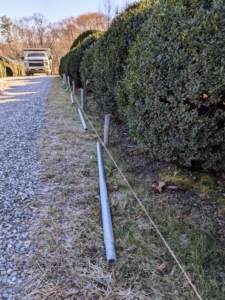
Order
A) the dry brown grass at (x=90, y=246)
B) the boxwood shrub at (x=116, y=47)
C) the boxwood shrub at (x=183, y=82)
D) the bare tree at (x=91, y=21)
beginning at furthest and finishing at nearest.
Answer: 1. the bare tree at (x=91, y=21)
2. the boxwood shrub at (x=116, y=47)
3. the boxwood shrub at (x=183, y=82)
4. the dry brown grass at (x=90, y=246)

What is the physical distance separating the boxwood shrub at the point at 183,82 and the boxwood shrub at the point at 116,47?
891 mm

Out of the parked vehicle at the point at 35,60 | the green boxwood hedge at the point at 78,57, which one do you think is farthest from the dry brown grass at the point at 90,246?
the parked vehicle at the point at 35,60

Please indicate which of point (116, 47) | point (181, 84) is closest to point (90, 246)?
point (181, 84)

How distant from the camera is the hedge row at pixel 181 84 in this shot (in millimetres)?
1555

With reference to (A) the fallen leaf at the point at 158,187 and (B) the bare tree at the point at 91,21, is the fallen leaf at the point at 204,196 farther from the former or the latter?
(B) the bare tree at the point at 91,21

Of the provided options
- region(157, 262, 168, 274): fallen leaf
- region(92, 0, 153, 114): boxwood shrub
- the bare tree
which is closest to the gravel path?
region(157, 262, 168, 274): fallen leaf

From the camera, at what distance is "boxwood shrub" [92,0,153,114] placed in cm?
298

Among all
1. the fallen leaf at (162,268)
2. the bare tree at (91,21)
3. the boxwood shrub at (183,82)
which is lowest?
the fallen leaf at (162,268)

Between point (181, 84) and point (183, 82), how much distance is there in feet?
0.07

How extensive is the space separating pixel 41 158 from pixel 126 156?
1.05 meters

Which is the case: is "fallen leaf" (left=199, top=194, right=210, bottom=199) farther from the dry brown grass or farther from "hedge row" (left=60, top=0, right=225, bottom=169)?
the dry brown grass

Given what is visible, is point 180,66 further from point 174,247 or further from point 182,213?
point 174,247

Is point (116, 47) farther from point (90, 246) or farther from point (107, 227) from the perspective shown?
point (90, 246)

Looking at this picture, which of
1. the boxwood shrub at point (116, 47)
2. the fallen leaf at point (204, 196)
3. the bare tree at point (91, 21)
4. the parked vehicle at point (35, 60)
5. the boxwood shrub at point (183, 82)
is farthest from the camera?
the parked vehicle at point (35, 60)
